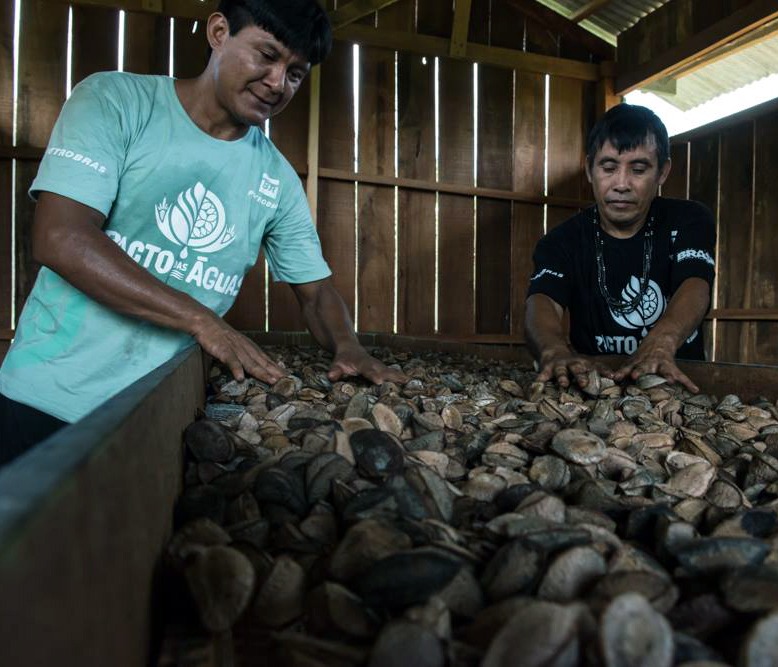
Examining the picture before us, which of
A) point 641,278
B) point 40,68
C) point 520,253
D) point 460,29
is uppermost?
point 460,29

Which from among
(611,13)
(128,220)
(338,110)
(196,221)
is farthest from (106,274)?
(611,13)

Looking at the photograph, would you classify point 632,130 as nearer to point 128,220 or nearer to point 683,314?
point 683,314

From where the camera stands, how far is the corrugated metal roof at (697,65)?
5586mm

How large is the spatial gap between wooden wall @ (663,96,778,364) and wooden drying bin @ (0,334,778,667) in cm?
558

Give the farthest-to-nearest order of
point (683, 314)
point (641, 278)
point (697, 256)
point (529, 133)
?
point (529, 133)
point (641, 278)
point (697, 256)
point (683, 314)

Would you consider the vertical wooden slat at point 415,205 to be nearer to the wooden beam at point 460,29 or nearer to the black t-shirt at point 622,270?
the wooden beam at point 460,29

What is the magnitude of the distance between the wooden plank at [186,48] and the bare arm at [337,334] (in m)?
3.81

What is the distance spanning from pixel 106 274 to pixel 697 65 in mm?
5634

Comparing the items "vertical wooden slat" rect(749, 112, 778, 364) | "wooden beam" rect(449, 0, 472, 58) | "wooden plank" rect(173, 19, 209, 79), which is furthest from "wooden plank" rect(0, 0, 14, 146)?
"vertical wooden slat" rect(749, 112, 778, 364)

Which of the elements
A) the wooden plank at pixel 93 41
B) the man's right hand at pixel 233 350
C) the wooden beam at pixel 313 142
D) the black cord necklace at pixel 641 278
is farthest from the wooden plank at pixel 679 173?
the man's right hand at pixel 233 350

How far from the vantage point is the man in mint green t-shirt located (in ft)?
4.63

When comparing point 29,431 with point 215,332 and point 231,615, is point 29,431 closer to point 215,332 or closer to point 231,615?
point 215,332

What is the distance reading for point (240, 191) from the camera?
1762 mm

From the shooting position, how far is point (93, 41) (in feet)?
16.5
